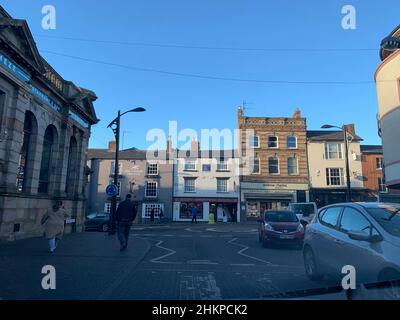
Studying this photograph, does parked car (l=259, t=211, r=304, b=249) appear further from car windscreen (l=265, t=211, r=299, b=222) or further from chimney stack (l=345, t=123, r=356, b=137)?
chimney stack (l=345, t=123, r=356, b=137)

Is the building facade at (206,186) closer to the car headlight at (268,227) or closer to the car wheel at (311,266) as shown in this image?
the car headlight at (268,227)

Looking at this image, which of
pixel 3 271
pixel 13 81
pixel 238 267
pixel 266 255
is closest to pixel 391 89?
pixel 266 255

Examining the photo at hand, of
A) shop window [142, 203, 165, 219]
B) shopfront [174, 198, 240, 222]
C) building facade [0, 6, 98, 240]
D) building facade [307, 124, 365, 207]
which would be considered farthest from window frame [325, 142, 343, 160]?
building facade [0, 6, 98, 240]

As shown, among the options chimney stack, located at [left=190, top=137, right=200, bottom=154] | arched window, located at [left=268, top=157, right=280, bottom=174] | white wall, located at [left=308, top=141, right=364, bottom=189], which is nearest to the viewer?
white wall, located at [left=308, top=141, right=364, bottom=189]

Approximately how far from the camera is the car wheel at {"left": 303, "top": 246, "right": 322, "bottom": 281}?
598cm

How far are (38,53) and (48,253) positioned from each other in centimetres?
875

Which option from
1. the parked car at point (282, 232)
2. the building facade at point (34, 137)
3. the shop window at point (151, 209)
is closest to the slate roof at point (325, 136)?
the shop window at point (151, 209)

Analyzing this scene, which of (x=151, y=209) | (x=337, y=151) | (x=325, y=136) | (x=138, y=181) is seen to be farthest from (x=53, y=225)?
(x=325, y=136)

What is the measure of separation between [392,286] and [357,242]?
35.6 inches

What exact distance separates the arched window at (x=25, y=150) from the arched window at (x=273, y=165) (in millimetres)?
27781

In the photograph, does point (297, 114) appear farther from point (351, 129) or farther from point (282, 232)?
point (282, 232)

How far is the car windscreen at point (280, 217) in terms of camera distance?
1345 centimetres
